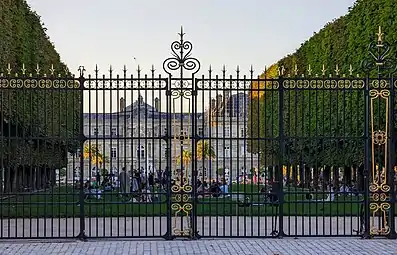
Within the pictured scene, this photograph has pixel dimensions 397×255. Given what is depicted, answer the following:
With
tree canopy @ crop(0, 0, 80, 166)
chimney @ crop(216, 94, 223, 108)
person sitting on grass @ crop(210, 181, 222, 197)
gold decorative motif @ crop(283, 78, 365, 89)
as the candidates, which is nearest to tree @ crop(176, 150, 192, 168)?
person sitting on grass @ crop(210, 181, 222, 197)

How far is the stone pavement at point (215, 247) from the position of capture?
12.7m

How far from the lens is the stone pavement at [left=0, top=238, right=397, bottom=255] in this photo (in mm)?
12680

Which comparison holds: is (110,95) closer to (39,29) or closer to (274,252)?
(274,252)

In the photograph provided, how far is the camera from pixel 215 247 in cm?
1325

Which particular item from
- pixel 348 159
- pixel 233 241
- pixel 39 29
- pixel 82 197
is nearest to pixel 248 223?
pixel 233 241

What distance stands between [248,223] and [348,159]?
37.7ft

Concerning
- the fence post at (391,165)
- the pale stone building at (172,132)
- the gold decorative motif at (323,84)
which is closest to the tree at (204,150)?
the pale stone building at (172,132)

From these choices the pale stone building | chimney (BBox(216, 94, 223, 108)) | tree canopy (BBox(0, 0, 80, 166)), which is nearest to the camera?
the pale stone building

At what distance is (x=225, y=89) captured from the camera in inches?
561

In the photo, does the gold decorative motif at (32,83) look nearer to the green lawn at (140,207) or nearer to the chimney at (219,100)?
the green lawn at (140,207)

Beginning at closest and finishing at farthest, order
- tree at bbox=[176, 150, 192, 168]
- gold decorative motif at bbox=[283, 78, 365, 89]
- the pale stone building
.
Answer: tree at bbox=[176, 150, 192, 168] → the pale stone building → gold decorative motif at bbox=[283, 78, 365, 89]

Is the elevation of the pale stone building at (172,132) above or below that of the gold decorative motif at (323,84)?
below

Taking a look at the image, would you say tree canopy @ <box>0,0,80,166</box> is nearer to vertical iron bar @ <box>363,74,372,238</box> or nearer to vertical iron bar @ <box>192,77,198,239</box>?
vertical iron bar @ <box>192,77,198,239</box>

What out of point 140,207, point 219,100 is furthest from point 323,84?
point 140,207
